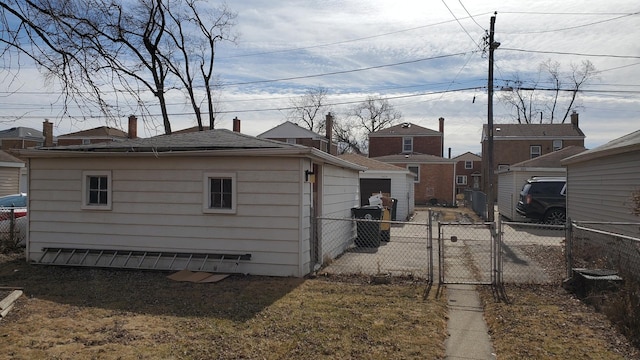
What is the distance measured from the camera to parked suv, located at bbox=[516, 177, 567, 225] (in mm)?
19578

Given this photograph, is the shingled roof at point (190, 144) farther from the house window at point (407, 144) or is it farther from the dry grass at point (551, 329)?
the house window at point (407, 144)

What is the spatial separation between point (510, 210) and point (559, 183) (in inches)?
196

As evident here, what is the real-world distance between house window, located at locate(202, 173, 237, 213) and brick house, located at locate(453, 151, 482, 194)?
5201 cm

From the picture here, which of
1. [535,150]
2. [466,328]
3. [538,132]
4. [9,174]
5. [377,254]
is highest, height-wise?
[538,132]

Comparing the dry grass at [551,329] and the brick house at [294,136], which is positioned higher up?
the brick house at [294,136]

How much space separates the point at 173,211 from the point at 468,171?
5464cm

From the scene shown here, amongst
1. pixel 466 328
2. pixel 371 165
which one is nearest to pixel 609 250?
pixel 466 328

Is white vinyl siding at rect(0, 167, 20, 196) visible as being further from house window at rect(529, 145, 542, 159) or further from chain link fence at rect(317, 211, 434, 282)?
house window at rect(529, 145, 542, 159)

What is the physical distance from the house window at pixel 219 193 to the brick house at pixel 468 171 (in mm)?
52009

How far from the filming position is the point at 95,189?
10.5m

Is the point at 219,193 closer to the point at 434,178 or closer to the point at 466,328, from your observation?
the point at 466,328

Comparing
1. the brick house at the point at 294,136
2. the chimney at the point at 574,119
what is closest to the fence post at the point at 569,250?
the brick house at the point at 294,136

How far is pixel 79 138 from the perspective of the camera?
44000mm

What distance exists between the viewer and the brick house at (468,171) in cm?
5909
